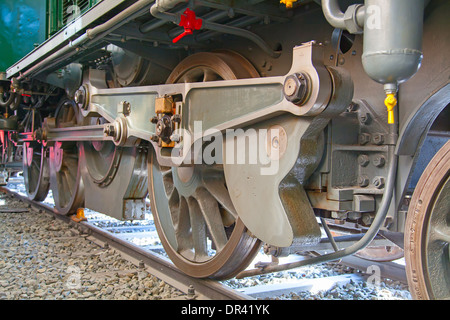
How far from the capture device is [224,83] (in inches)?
99.5

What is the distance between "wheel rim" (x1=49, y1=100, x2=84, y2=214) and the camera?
18.8 ft

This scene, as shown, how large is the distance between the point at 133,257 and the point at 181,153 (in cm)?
164

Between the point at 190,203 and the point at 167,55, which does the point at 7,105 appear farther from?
the point at 190,203

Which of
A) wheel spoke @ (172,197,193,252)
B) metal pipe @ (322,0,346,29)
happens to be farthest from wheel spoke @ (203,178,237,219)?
metal pipe @ (322,0,346,29)

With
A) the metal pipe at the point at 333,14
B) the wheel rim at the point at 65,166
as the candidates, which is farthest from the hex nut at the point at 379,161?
the wheel rim at the point at 65,166

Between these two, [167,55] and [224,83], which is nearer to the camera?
[224,83]

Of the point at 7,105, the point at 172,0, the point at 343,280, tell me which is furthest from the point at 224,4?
the point at 7,105

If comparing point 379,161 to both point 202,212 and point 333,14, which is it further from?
point 202,212

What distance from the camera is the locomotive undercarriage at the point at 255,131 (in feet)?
6.64

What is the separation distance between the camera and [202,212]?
317 centimetres

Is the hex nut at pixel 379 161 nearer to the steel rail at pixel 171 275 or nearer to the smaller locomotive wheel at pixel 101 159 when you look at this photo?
the steel rail at pixel 171 275

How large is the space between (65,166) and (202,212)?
3366 millimetres

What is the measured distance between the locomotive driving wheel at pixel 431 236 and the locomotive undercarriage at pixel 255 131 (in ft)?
0.14

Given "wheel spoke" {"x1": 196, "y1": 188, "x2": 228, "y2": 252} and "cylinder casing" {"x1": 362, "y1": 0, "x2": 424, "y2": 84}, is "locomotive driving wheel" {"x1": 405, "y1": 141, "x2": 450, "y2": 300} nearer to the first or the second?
"cylinder casing" {"x1": 362, "y1": 0, "x2": 424, "y2": 84}
